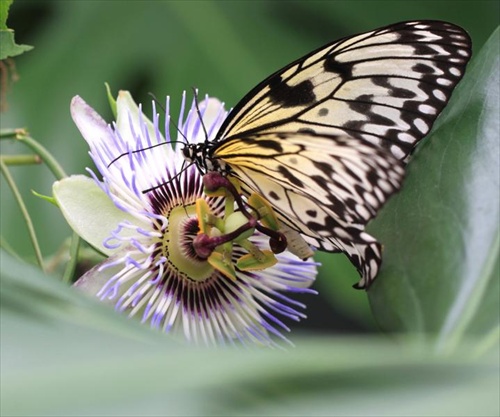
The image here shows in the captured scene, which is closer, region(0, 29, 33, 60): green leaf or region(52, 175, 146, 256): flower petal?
region(52, 175, 146, 256): flower petal

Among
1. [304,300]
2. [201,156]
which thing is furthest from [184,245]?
[304,300]

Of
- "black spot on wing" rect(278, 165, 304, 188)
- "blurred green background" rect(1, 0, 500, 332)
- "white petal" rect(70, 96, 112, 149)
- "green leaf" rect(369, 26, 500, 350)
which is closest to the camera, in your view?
"green leaf" rect(369, 26, 500, 350)

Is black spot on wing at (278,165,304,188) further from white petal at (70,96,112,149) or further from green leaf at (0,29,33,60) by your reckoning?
green leaf at (0,29,33,60)

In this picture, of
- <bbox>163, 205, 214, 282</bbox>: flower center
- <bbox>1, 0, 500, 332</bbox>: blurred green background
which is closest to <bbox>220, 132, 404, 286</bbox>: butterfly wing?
<bbox>163, 205, 214, 282</bbox>: flower center

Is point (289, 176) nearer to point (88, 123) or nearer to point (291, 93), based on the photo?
point (291, 93)

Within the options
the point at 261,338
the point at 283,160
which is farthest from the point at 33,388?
the point at 261,338
